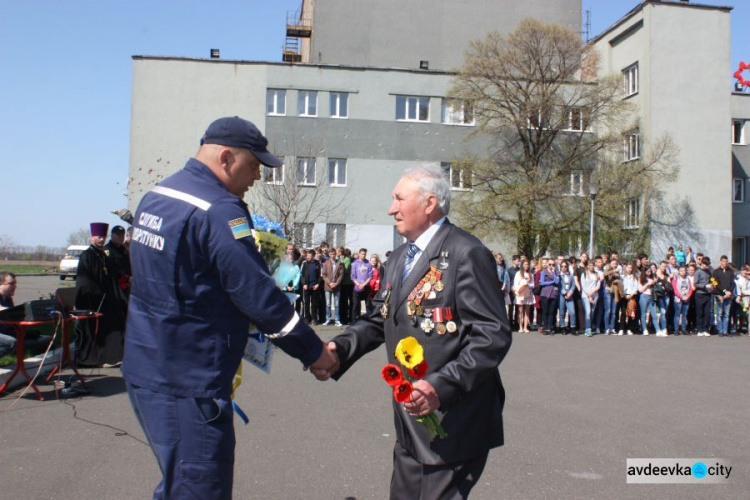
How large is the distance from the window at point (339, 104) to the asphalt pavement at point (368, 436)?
27.4m

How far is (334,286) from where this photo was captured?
59.5 ft

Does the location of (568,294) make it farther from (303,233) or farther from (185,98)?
(185,98)

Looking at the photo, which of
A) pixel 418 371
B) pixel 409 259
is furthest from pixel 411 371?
pixel 409 259

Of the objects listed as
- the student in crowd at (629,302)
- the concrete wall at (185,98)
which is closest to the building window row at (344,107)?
→ the concrete wall at (185,98)

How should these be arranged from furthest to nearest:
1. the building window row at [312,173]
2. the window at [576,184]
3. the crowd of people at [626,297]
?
the building window row at [312,173]
the window at [576,184]
the crowd of people at [626,297]

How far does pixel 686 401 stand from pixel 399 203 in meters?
6.53

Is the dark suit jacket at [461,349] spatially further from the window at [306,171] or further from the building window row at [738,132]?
the building window row at [738,132]

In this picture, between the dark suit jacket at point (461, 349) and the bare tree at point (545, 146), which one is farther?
the bare tree at point (545, 146)

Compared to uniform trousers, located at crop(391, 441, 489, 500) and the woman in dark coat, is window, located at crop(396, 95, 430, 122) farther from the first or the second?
uniform trousers, located at crop(391, 441, 489, 500)

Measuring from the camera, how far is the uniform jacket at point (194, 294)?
2.67 meters

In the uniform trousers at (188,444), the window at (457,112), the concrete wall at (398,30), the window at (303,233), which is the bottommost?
the uniform trousers at (188,444)

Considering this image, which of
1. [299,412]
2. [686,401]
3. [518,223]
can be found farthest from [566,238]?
[299,412]

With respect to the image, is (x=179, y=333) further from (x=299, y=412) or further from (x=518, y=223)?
(x=518, y=223)

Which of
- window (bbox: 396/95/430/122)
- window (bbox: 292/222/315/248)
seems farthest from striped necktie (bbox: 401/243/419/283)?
window (bbox: 396/95/430/122)
